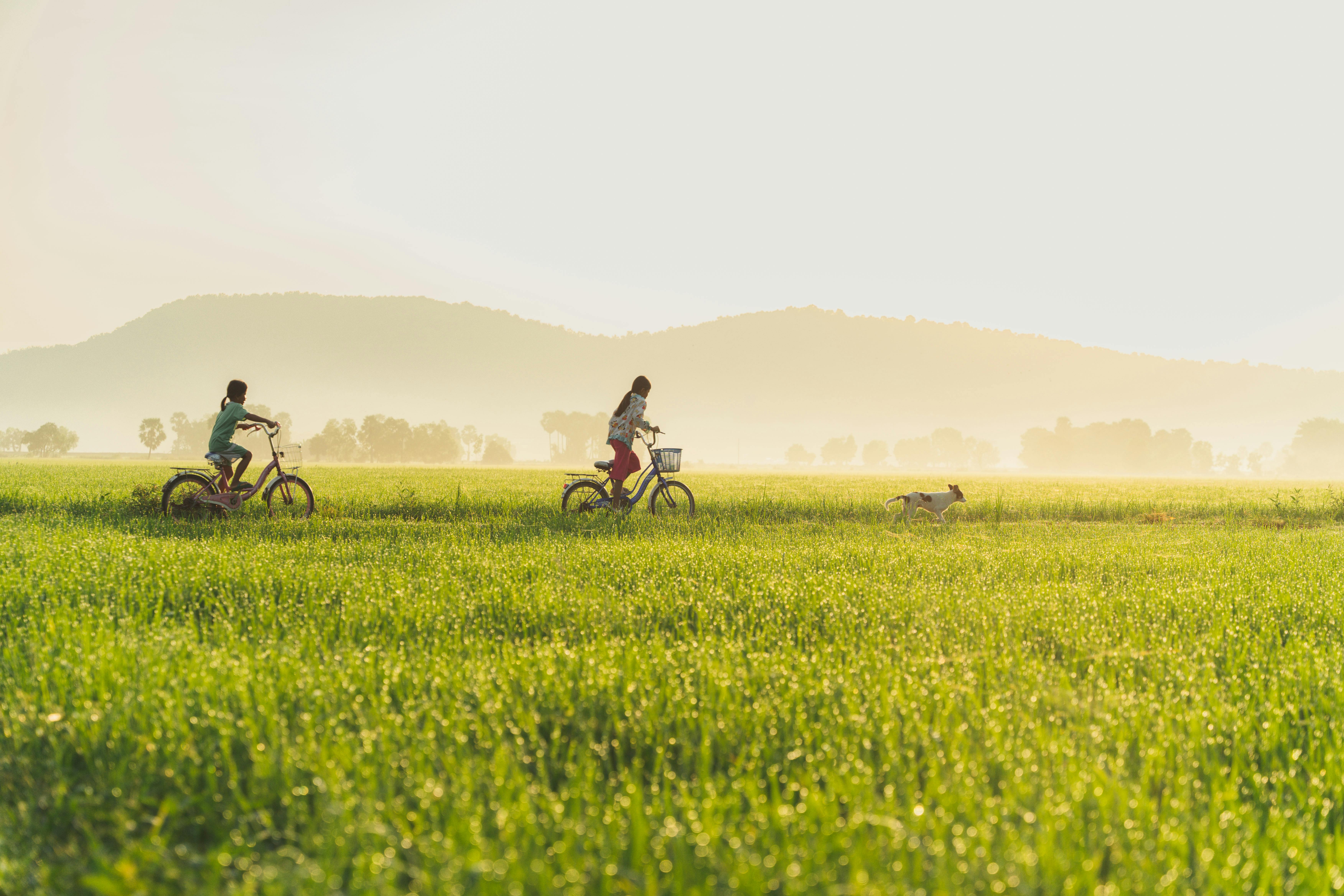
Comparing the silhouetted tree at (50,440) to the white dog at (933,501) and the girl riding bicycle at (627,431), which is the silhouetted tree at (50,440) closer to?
the girl riding bicycle at (627,431)

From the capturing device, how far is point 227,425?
11.6 m

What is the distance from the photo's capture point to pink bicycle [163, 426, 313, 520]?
11.8 meters

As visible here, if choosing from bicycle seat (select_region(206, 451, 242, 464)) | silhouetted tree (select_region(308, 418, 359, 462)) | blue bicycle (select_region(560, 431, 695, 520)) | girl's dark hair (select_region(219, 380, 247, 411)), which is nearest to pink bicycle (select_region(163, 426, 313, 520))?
bicycle seat (select_region(206, 451, 242, 464))

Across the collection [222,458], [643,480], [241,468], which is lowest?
[643,480]

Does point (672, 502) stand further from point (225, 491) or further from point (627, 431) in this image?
point (225, 491)

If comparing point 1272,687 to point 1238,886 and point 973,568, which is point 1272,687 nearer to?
point 1238,886

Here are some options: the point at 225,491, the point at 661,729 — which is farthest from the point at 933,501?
the point at 225,491

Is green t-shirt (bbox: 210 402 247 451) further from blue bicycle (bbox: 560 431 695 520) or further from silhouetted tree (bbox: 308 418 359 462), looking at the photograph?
silhouetted tree (bbox: 308 418 359 462)

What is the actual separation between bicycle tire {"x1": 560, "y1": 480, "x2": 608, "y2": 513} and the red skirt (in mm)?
520

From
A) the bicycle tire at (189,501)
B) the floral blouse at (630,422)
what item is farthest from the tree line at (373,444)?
the floral blouse at (630,422)

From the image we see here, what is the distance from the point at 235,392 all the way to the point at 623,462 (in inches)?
279

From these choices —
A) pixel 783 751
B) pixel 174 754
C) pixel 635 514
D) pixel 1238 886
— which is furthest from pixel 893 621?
pixel 635 514

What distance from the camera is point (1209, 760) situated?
306 cm

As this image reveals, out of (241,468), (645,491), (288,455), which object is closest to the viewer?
(241,468)
